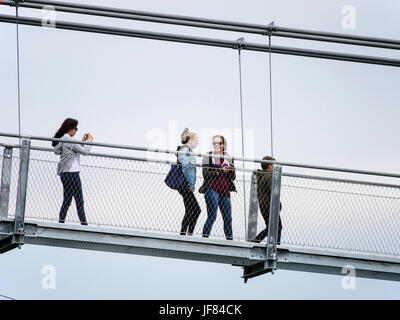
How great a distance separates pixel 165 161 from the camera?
51.7 feet

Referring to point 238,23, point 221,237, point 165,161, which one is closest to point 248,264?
point 221,237

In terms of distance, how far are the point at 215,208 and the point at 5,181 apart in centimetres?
309

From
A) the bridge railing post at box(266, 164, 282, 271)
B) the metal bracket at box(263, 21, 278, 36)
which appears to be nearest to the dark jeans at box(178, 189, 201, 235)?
the bridge railing post at box(266, 164, 282, 271)

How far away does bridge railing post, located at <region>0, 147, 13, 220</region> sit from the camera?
49.3ft

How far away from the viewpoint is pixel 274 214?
15.9m

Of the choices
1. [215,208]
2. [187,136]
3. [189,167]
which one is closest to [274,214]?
[215,208]

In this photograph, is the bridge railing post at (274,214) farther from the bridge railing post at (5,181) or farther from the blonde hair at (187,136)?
the bridge railing post at (5,181)

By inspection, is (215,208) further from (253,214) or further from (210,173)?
(253,214)

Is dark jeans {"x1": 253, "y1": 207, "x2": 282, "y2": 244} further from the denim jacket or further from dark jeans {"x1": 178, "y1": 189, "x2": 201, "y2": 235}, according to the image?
the denim jacket

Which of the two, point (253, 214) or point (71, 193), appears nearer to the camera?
point (71, 193)

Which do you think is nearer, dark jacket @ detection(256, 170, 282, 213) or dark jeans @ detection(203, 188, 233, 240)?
dark jeans @ detection(203, 188, 233, 240)

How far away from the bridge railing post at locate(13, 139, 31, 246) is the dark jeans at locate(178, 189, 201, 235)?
2.30 m

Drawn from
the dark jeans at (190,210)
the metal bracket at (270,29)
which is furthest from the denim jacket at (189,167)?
the metal bracket at (270,29)

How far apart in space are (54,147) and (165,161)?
165cm
